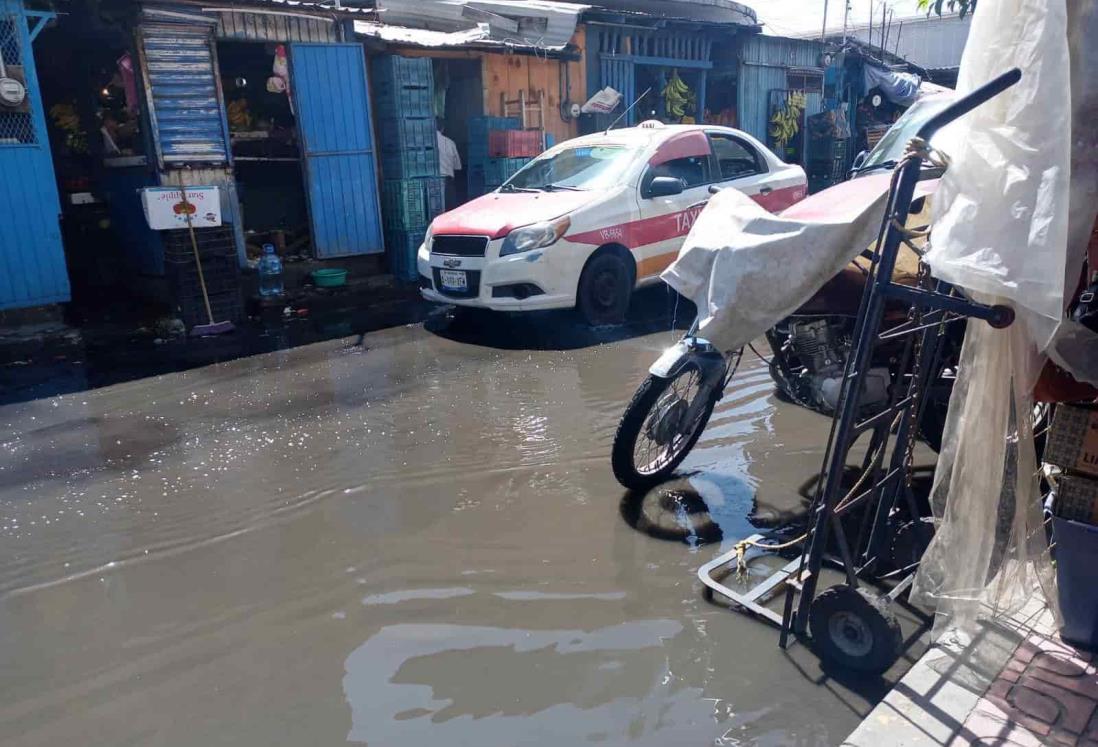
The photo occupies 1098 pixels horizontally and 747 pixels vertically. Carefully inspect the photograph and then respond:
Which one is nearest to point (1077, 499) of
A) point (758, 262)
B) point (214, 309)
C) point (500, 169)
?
point (758, 262)

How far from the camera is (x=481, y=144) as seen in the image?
1274cm

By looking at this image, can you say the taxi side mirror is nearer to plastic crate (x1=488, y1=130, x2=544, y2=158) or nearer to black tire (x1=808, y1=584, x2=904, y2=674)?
plastic crate (x1=488, y1=130, x2=544, y2=158)

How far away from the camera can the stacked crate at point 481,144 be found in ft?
41.3

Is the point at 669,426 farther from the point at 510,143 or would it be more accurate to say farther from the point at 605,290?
the point at 510,143

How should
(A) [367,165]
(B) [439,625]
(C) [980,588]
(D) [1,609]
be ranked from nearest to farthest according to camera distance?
(C) [980,588] → (B) [439,625] → (D) [1,609] → (A) [367,165]

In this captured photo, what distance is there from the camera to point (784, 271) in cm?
318

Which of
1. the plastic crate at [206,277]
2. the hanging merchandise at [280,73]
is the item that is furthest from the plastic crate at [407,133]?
the plastic crate at [206,277]

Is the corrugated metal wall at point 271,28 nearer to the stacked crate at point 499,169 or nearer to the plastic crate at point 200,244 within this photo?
the plastic crate at point 200,244

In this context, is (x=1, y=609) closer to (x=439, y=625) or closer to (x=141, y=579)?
(x=141, y=579)

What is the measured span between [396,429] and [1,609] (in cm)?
254

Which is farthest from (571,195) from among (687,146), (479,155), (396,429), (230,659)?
(230,659)

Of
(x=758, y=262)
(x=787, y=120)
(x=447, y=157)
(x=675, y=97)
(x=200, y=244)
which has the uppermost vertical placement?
(x=675, y=97)

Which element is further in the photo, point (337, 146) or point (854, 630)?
point (337, 146)

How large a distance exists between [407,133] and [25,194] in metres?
4.45
